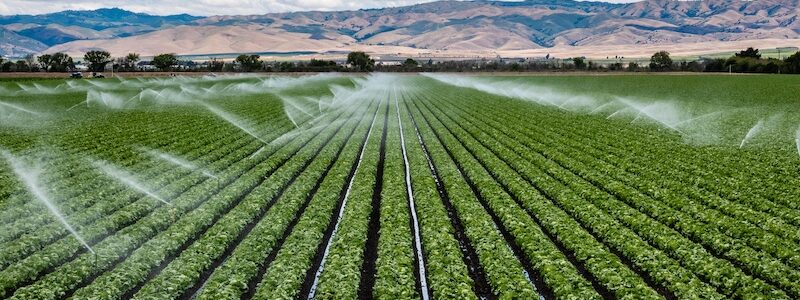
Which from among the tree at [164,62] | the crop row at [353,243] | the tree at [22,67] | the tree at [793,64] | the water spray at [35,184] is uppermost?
the tree at [164,62]

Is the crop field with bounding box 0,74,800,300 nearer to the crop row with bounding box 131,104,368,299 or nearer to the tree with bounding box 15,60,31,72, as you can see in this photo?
the crop row with bounding box 131,104,368,299

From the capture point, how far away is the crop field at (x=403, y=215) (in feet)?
41.8

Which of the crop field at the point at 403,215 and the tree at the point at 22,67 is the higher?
the tree at the point at 22,67

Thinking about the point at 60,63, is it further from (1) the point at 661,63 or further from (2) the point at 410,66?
(1) the point at 661,63

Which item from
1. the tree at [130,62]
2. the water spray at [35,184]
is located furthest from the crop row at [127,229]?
the tree at [130,62]

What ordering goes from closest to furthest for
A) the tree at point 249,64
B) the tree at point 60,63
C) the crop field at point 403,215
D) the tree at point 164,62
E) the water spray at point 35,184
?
the crop field at point 403,215
the water spray at point 35,184
the tree at point 60,63
the tree at point 164,62
the tree at point 249,64

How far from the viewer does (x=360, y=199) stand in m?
19.7

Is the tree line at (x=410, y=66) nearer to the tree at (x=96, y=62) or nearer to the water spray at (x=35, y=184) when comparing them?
the tree at (x=96, y=62)

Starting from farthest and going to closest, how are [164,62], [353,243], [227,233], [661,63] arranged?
1. [164,62]
2. [661,63]
3. [227,233]
4. [353,243]

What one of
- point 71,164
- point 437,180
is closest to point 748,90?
point 437,180

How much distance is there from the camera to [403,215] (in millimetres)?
17484

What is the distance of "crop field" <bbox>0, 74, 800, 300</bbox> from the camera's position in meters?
12.7

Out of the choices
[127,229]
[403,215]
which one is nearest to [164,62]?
[127,229]

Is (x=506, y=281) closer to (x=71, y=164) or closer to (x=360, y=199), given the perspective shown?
(x=360, y=199)
